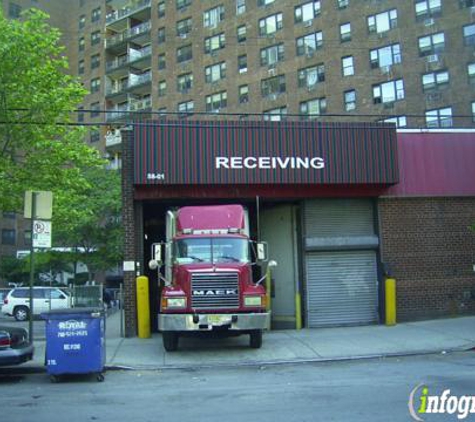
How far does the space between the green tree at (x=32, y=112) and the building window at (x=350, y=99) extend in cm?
3440

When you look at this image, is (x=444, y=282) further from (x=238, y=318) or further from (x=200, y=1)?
(x=200, y=1)

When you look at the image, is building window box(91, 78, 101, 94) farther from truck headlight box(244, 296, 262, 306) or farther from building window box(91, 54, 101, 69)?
truck headlight box(244, 296, 262, 306)

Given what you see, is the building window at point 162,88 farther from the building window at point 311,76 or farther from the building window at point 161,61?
the building window at point 311,76

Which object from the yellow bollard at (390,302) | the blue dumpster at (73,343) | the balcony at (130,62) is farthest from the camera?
the balcony at (130,62)

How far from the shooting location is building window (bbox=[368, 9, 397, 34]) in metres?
47.0

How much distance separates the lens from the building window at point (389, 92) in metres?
46.1

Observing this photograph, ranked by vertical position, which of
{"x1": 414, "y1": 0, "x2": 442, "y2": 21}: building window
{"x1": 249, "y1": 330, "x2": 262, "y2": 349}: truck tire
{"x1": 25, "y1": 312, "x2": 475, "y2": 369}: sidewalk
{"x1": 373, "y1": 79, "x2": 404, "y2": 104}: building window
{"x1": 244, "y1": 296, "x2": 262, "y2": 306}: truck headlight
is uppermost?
{"x1": 414, "y1": 0, "x2": 442, "y2": 21}: building window

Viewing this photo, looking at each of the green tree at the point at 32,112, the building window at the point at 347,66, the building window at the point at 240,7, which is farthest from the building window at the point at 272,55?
the green tree at the point at 32,112

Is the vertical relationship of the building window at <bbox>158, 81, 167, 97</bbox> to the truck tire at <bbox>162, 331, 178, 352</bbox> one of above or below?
above

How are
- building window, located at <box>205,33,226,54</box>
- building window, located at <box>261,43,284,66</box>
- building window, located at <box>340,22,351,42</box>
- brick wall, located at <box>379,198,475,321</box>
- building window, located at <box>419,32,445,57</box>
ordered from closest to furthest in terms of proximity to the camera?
brick wall, located at <box>379,198,475,321</box> < building window, located at <box>419,32,445,57</box> < building window, located at <box>340,22,351,42</box> < building window, located at <box>261,43,284,66</box> < building window, located at <box>205,33,226,54</box>

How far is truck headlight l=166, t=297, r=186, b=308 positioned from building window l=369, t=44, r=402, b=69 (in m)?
38.0

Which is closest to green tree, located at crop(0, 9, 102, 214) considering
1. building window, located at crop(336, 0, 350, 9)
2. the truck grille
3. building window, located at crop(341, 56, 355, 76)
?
the truck grille

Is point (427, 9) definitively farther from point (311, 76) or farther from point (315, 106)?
point (315, 106)

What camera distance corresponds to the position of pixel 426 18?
45344mm
